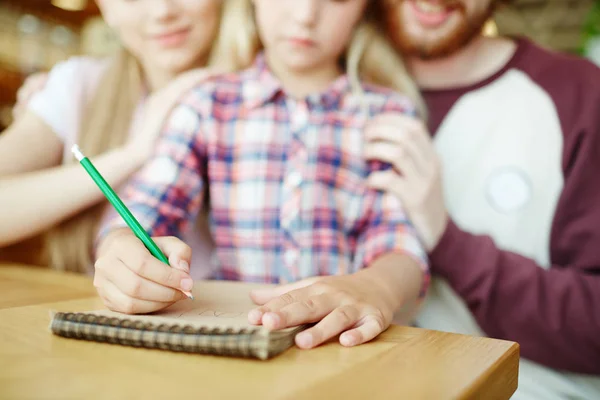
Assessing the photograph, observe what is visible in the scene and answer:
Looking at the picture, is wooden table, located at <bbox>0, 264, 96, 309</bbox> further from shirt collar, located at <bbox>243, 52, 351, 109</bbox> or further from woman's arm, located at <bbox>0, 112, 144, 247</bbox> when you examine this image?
shirt collar, located at <bbox>243, 52, 351, 109</bbox>

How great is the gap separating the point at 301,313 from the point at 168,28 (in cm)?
71

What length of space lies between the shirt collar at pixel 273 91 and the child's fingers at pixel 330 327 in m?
0.48

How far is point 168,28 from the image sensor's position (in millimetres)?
1030

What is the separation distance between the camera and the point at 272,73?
3.20 feet

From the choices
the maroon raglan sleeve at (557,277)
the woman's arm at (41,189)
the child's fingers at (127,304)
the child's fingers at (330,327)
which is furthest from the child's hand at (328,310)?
the woman's arm at (41,189)

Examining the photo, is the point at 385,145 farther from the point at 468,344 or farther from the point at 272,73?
the point at 468,344

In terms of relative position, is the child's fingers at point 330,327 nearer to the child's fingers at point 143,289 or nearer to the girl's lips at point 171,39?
the child's fingers at point 143,289

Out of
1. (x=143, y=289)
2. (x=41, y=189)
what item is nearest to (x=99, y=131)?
(x=41, y=189)

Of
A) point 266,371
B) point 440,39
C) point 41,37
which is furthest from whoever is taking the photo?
point 41,37

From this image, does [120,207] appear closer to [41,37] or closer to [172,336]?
[172,336]

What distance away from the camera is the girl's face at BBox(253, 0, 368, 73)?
0.86m

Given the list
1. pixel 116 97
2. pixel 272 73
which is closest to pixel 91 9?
pixel 116 97

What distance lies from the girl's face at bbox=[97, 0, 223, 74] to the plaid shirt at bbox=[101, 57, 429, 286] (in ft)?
0.44

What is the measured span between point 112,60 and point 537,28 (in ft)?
2.63
